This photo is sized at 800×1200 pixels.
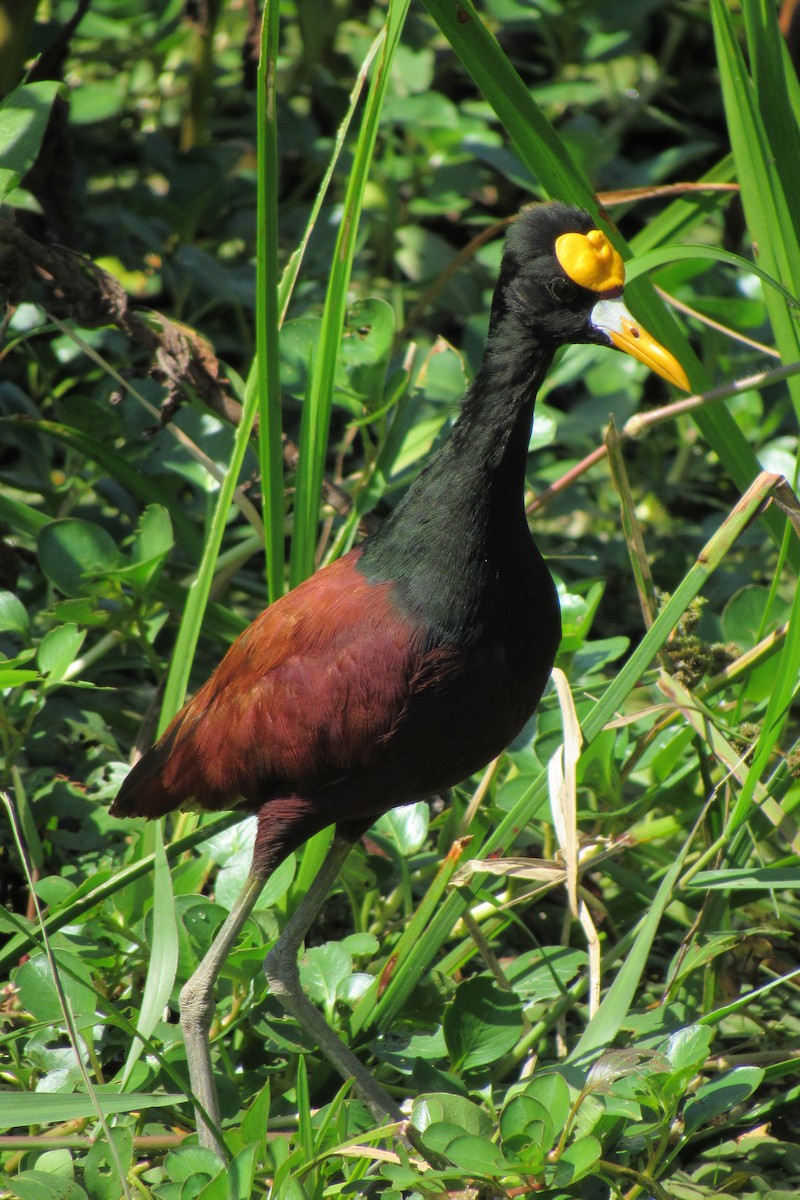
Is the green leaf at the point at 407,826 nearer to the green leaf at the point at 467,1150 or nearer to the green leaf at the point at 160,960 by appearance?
the green leaf at the point at 160,960

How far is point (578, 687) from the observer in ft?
9.13

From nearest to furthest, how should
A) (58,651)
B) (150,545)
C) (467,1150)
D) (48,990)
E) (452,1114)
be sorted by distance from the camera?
(467,1150)
(452,1114)
(48,990)
(58,651)
(150,545)

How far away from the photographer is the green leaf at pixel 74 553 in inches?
110

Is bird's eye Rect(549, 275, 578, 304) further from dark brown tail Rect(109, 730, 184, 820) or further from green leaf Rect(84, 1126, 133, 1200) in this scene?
green leaf Rect(84, 1126, 133, 1200)

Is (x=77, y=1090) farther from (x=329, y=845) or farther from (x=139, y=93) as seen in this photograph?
(x=139, y=93)

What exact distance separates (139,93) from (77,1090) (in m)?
3.60

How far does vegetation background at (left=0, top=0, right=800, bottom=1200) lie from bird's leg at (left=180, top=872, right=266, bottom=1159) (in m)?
0.06

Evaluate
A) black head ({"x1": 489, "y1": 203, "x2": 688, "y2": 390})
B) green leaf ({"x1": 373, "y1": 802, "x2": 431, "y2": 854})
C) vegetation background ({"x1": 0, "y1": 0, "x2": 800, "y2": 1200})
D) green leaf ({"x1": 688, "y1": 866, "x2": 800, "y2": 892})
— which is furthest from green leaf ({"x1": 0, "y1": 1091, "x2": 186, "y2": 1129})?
black head ({"x1": 489, "y1": 203, "x2": 688, "y2": 390})

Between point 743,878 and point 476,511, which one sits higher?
point 476,511

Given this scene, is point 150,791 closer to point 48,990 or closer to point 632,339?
point 48,990

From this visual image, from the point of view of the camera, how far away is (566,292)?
2227mm

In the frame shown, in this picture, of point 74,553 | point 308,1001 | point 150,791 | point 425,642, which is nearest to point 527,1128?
point 308,1001

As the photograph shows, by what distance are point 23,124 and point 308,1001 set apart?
1.90 m

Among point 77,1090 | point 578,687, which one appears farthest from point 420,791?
point 77,1090
